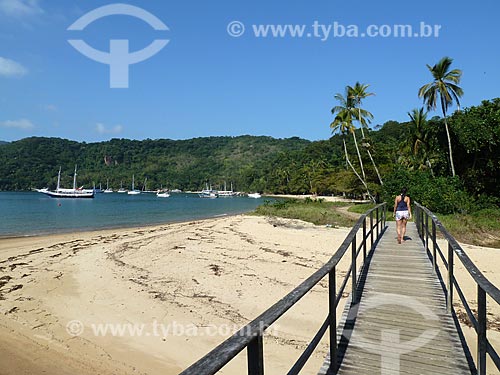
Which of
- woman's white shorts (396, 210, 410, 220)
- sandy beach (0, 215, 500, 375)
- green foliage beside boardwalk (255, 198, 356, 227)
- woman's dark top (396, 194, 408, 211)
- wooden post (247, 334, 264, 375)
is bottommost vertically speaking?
sandy beach (0, 215, 500, 375)

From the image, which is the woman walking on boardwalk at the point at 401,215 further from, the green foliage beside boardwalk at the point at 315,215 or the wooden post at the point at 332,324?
the green foliage beside boardwalk at the point at 315,215

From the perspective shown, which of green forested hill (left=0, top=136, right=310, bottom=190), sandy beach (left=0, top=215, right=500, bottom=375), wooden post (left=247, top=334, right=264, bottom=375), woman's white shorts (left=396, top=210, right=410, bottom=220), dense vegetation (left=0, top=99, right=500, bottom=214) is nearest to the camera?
wooden post (left=247, top=334, right=264, bottom=375)

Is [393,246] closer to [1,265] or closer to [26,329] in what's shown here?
[26,329]

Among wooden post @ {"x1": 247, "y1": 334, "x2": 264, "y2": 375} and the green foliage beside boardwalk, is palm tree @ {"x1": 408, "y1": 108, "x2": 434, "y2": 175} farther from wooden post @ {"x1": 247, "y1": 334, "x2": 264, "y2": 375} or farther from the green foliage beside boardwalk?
wooden post @ {"x1": 247, "y1": 334, "x2": 264, "y2": 375}

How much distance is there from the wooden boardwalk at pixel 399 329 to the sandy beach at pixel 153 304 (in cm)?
155

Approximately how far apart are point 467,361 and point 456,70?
2759cm

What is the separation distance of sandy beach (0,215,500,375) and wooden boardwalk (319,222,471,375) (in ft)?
5.07

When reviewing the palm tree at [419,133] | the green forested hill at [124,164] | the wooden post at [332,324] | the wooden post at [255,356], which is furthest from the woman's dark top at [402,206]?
the green forested hill at [124,164]

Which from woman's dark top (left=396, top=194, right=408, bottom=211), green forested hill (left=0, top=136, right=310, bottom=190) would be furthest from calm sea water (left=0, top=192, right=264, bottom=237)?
green forested hill (left=0, top=136, right=310, bottom=190)

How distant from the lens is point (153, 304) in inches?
343

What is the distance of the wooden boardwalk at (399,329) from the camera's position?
11.5ft

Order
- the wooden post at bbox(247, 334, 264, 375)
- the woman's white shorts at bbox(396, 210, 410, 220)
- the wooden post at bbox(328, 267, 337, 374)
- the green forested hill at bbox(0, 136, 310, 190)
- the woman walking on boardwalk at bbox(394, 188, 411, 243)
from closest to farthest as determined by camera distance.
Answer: the wooden post at bbox(247, 334, 264, 375)
the wooden post at bbox(328, 267, 337, 374)
the woman walking on boardwalk at bbox(394, 188, 411, 243)
the woman's white shorts at bbox(396, 210, 410, 220)
the green forested hill at bbox(0, 136, 310, 190)

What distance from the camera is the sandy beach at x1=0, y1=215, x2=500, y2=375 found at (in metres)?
6.24

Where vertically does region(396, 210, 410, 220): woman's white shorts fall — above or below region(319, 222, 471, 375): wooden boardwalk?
above
